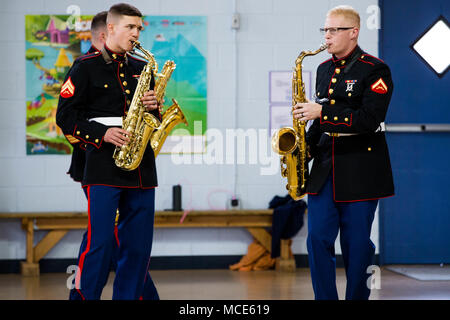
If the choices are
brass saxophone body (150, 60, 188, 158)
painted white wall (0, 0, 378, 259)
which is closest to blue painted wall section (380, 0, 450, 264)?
painted white wall (0, 0, 378, 259)

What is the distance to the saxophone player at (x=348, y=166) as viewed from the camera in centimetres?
305

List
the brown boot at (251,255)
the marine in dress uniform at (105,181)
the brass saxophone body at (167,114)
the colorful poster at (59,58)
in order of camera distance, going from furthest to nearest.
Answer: the brown boot at (251,255)
the colorful poster at (59,58)
the brass saxophone body at (167,114)
the marine in dress uniform at (105,181)

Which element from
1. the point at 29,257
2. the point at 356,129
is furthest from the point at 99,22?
the point at 29,257

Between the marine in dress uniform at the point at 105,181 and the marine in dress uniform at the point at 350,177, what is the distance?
0.82m

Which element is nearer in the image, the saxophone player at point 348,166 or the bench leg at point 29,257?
the saxophone player at point 348,166

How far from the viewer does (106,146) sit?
306 centimetres

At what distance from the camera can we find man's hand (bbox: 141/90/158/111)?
10.0 feet

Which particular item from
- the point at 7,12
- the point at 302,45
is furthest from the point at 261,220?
the point at 7,12

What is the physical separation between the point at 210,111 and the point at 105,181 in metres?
2.92

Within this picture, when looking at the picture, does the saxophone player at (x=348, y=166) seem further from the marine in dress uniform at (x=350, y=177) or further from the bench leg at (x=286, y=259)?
the bench leg at (x=286, y=259)

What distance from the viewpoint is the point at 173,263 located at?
230 inches

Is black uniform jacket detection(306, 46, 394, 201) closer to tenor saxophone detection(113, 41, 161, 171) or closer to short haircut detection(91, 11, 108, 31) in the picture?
tenor saxophone detection(113, 41, 161, 171)

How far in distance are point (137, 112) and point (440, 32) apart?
3.89m

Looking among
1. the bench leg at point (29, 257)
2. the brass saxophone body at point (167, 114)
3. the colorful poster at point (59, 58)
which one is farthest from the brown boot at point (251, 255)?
the brass saxophone body at point (167, 114)
